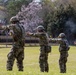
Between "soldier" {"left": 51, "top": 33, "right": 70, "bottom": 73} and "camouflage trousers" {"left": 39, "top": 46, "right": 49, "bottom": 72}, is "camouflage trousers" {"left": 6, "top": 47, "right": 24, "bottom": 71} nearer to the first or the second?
"camouflage trousers" {"left": 39, "top": 46, "right": 49, "bottom": 72}

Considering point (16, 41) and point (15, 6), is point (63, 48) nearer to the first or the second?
point (16, 41)

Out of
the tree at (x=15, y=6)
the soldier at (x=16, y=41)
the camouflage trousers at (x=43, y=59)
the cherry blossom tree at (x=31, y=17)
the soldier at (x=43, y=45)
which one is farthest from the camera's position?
the tree at (x=15, y=6)

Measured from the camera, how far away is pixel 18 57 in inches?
495

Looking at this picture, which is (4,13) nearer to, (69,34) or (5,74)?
(69,34)

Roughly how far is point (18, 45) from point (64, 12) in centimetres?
5490

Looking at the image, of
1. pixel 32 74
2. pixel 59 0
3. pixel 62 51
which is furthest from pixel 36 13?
pixel 32 74

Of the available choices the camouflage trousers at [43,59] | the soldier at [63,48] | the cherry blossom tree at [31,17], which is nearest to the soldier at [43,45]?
the camouflage trousers at [43,59]

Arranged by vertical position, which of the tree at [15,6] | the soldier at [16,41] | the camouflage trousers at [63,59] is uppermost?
the tree at [15,6]

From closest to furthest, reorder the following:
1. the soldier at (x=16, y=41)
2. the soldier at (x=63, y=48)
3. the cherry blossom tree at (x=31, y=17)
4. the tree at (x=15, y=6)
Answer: the soldier at (x=16, y=41) < the soldier at (x=63, y=48) < the cherry blossom tree at (x=31, y=17) < the tree at (x=15, y=6)

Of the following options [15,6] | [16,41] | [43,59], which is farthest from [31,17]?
[16,41]

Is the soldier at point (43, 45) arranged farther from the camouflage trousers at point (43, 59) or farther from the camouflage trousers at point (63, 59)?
the camouflage trousers at point (63, 59)

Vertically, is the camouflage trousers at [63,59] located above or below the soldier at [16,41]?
below

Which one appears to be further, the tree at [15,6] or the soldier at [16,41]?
the tree at [15,6]

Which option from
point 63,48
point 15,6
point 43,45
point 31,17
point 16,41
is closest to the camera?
point 16,41
